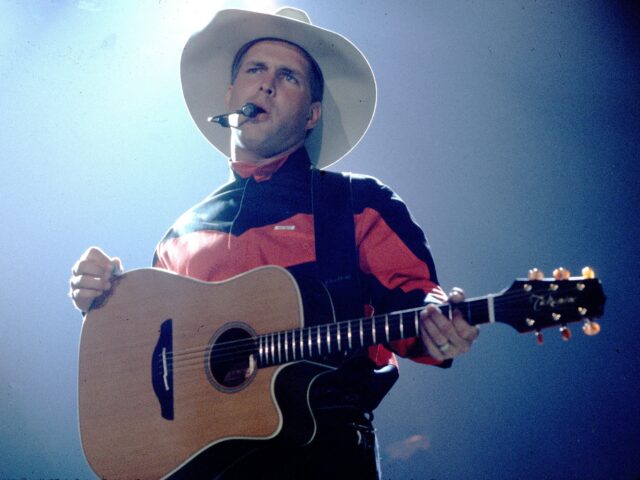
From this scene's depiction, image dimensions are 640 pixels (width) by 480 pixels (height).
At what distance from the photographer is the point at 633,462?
1883 mm

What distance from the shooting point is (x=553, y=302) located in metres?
1.09

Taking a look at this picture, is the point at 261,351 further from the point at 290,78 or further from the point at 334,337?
the point at 290,78

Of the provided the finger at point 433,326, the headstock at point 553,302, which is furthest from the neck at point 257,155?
the headstock at point 553,302

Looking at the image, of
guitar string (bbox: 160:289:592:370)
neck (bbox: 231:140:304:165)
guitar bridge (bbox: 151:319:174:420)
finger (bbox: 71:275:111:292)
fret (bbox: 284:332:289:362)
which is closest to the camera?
guitar string (bbox: 160:289:592:370)

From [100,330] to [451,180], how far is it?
5.27ft

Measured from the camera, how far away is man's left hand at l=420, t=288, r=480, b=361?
116 cm

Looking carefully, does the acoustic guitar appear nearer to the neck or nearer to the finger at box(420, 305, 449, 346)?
the finger at box(420, 305, 449, 346)

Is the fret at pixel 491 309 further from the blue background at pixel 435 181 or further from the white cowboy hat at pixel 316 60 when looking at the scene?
the white cowboy hat at pixel 316 60

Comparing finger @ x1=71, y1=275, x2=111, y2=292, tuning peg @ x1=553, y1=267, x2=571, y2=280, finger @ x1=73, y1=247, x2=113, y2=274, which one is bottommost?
tuning peg @ x1=553, y1=267, x2=571, y2=280

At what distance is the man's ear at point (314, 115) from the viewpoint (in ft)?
6.81

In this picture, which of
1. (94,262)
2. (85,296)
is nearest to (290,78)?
(94,262)

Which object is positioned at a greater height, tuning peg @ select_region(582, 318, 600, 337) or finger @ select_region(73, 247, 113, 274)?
finger @ select_region(73, 247, 113, 274)

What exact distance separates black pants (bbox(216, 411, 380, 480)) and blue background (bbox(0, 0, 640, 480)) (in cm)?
96

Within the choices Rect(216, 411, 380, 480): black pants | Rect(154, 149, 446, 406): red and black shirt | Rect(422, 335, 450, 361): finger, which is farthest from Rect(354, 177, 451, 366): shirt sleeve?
Rect(216, 411, 380, 480): black pants
